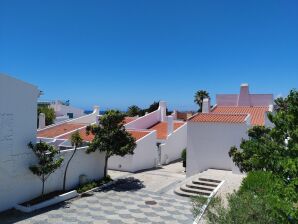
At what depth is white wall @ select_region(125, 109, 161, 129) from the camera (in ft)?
115

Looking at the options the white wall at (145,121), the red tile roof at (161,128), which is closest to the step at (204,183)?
the red tile roof at (161,128)

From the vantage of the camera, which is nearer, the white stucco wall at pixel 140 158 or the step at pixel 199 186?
the step at pixel 199 186

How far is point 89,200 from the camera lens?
18016 mm

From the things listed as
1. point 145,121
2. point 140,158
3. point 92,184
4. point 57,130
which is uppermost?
point 145,121

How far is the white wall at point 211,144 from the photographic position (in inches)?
949

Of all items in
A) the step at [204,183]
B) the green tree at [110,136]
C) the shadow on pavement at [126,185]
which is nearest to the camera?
the step at [204,183]

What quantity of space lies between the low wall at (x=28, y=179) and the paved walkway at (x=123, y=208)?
39.3 inches

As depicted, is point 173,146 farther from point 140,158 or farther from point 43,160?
point 43,160

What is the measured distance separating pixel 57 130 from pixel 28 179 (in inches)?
708

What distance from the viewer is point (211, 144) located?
25.0 m

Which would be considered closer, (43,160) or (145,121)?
(43,160)

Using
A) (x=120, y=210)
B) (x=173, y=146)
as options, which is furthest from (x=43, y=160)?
(x=173, y=146)

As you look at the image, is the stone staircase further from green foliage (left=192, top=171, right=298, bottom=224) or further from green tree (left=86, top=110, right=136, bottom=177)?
green foliage (left=192, top=171, right=298, bottom=224)

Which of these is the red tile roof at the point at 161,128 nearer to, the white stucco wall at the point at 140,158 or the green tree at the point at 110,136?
the white stucco wall at the point at 140,158
